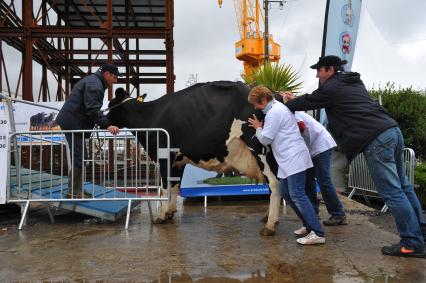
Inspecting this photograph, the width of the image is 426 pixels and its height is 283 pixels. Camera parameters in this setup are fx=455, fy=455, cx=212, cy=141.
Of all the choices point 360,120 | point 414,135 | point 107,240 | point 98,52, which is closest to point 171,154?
point 107,240

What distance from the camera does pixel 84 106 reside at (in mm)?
6031

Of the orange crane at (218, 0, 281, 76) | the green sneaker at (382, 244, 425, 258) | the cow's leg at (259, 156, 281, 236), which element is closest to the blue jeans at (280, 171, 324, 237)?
the cow's leg at (259, 156, 281, 236)

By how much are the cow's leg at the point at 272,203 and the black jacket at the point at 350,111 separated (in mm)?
1007

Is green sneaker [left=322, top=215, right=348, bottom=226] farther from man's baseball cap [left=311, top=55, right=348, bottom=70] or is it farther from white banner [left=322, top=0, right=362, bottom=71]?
white banner [left=322, top=0, right=362, bottom=71]

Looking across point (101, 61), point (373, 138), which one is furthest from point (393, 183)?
point (101, 61)

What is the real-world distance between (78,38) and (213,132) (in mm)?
11080

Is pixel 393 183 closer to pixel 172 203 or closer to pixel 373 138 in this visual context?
pixel 373 138

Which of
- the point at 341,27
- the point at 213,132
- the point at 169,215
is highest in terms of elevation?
the point at 341,27

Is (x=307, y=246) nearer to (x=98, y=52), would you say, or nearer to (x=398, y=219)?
(x=398, y=219)

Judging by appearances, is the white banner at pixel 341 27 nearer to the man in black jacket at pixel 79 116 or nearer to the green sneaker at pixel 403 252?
the man in black jacket at pixel 79 116

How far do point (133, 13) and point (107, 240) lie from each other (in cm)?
1616

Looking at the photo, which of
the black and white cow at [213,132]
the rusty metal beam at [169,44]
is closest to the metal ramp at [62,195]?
→ the black and white cow at [213,132]

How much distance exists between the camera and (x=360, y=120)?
13.9ft

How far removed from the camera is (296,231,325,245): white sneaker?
449 cm
